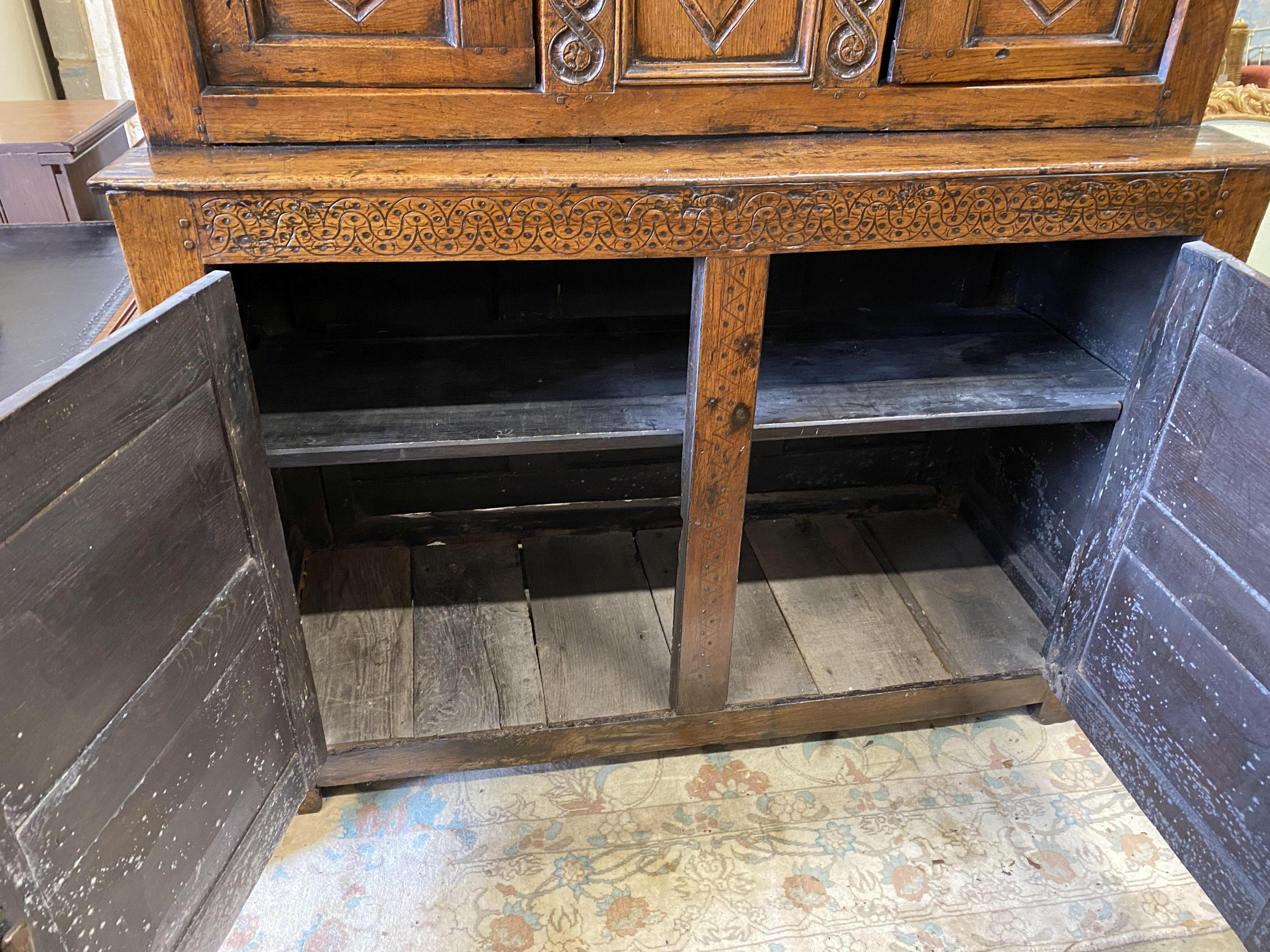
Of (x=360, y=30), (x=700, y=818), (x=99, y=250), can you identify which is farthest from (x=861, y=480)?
(x=99, y=250)

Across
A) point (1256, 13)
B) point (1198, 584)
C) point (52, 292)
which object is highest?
point (1256, 13)

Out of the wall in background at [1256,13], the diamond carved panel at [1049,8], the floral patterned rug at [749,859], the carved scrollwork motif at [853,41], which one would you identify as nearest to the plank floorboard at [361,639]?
the floral patterned rug at [749,859]

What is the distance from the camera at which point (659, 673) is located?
65.9 inches

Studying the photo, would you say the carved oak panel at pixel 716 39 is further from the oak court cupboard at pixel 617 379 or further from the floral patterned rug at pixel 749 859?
the floral patterned rug at pixel 749 859

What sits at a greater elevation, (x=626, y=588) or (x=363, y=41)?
(x=363, y=41)

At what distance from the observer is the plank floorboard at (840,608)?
66.7 inches

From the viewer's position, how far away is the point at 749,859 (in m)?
1.50

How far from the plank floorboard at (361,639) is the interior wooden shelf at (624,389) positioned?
1.32ft

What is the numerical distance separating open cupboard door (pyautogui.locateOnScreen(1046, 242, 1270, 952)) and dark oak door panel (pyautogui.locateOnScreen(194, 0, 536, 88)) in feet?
3.08

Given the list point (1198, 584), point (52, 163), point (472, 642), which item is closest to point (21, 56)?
point (52, 163)

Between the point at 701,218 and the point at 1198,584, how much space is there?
792 mm

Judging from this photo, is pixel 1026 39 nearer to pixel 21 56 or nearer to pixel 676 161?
pixel 676 161

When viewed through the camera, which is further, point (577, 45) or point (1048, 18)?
point (1048, 18)

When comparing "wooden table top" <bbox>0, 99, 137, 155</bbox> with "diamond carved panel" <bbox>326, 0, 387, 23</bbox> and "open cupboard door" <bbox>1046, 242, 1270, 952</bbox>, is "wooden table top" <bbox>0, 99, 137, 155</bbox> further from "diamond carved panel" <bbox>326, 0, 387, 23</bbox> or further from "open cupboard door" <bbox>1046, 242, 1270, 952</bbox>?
"open cupboard door" <bbox>1046, 242, 1270, 952</bbox>
